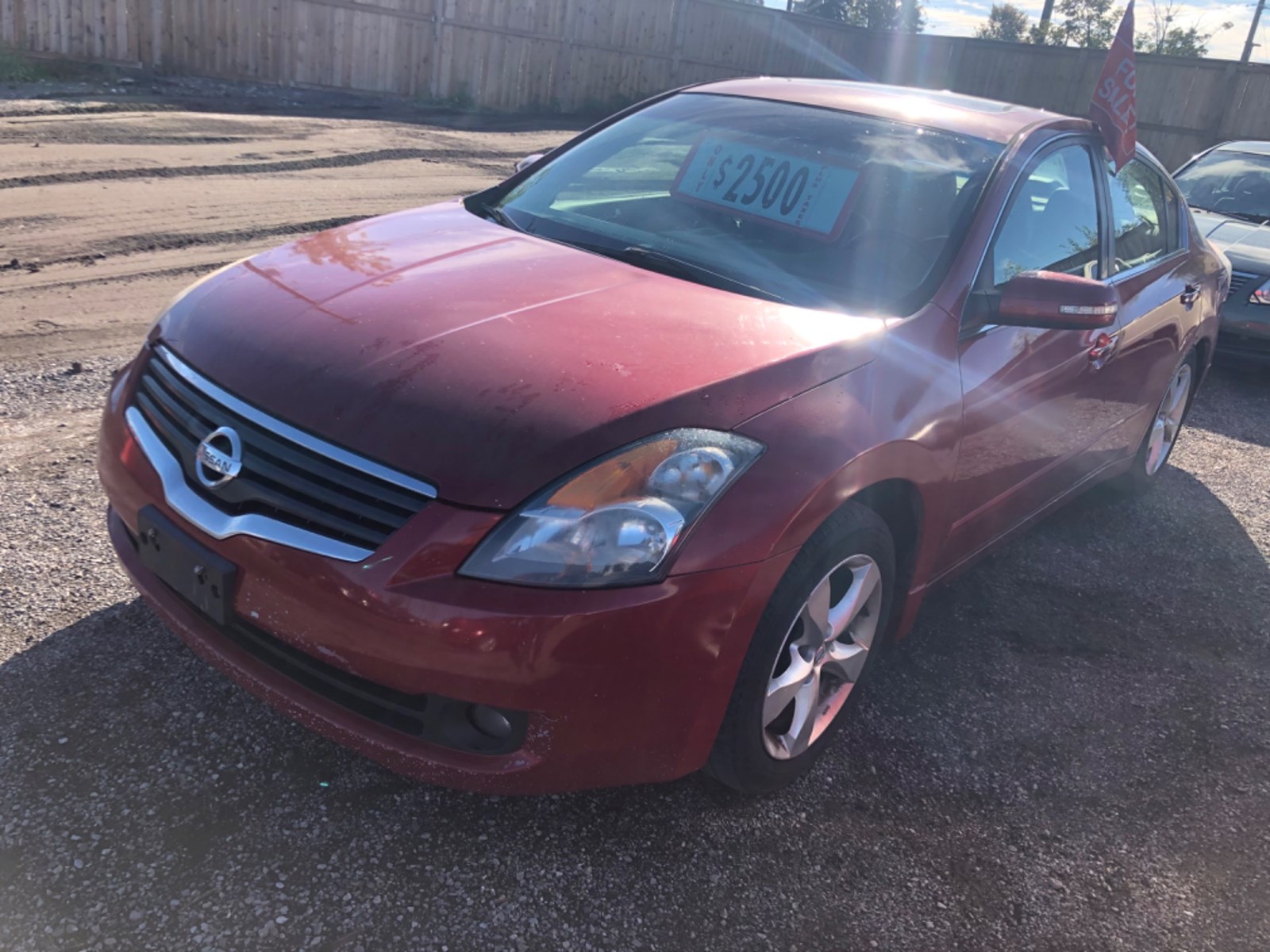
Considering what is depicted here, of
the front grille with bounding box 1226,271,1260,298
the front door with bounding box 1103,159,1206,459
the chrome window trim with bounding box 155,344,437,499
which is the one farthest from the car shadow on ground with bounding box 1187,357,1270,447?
the chrome window trim with bounding box 155,344,437,499

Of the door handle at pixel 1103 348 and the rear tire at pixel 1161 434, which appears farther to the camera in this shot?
the rear tire at pixel 1161 434

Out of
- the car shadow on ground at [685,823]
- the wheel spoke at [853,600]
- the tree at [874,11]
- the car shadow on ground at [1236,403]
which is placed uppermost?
the tree at [874,11]

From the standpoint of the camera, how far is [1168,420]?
5.16 m

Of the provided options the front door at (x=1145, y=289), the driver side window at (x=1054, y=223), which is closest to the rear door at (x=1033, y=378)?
the driver side window at (x=1054, y=223)

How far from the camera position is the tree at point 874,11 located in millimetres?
38250

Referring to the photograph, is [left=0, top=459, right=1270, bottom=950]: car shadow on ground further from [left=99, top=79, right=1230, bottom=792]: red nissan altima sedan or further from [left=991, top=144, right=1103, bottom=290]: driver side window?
[left=991, top=144, right=1103, bottom=290]: driver side window

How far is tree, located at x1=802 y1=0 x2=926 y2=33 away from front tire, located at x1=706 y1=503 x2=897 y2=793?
130 feet

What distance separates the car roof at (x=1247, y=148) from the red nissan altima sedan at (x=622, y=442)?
694 centimetres

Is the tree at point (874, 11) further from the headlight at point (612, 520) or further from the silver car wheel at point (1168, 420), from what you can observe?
the headlight at point (612, 520)

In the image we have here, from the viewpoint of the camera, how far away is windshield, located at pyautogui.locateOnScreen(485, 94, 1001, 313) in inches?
117

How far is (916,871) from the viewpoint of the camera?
2539mm

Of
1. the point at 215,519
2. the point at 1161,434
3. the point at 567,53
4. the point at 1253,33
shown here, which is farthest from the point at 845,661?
the point at 1253,33

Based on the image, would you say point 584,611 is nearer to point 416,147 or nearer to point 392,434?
point 392,434

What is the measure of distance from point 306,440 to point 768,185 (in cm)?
177
